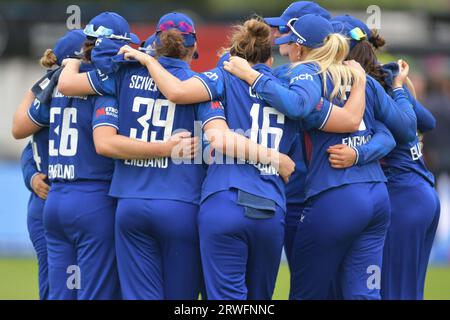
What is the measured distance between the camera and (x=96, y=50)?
21.4 ft

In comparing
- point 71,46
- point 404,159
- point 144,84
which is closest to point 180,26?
point 144,84


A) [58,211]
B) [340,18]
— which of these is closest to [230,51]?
[340,18]

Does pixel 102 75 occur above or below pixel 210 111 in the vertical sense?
above

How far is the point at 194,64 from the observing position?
657 inches

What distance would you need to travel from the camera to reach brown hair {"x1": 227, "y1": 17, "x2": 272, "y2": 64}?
6.40 metres

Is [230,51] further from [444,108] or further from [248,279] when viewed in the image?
[444,108]

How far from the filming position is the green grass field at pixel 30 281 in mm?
10742

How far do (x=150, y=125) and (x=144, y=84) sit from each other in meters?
0.28

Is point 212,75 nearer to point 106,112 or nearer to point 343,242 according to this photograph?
point 106,112

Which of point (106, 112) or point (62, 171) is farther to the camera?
point (62, 171)

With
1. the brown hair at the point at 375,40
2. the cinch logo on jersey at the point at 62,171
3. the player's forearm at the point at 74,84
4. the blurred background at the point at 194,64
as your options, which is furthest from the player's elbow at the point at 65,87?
the blurred background at the point at 194,64

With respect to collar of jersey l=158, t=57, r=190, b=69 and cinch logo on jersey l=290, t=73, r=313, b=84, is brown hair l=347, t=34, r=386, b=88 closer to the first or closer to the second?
cinch logo on jersey l=290, t=73, r=313, b=84
